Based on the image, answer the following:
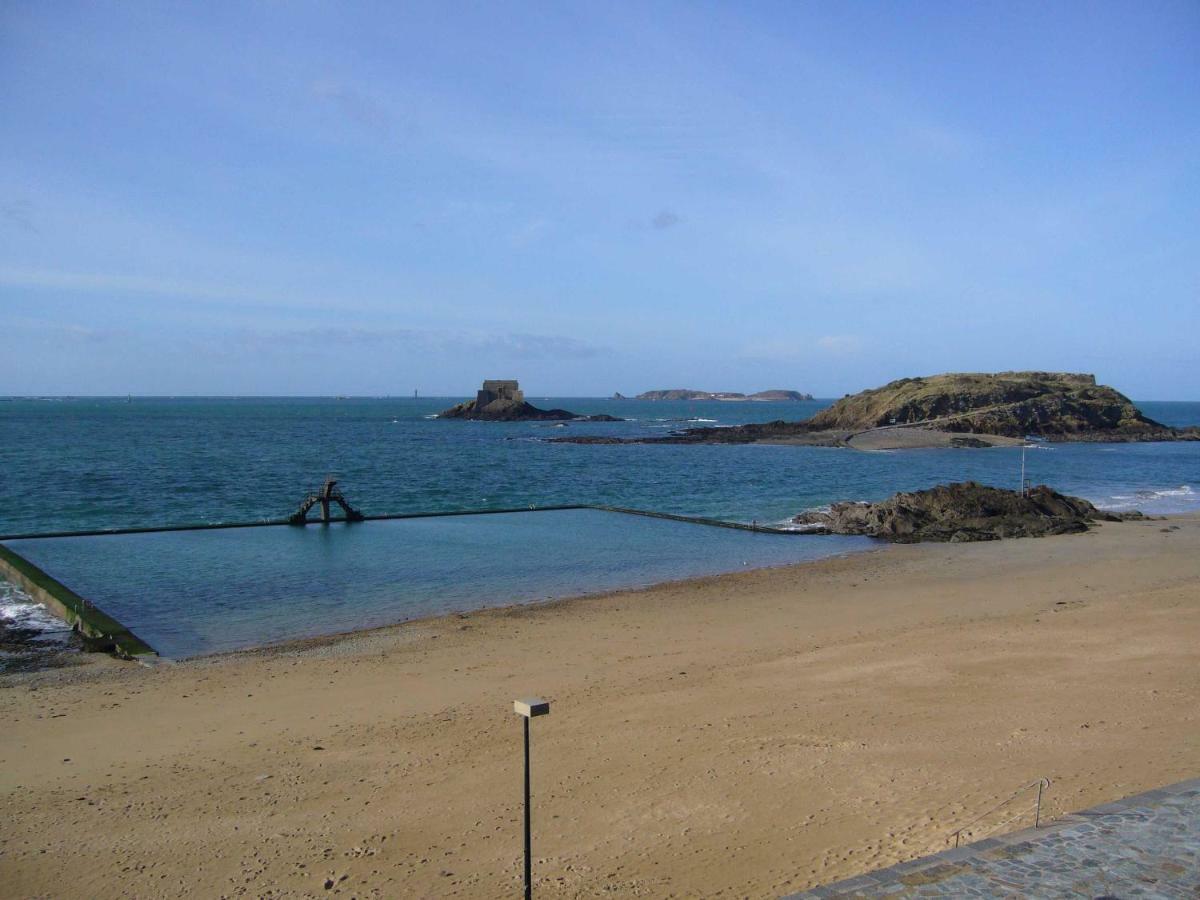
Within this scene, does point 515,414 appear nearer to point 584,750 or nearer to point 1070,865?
point 584,750

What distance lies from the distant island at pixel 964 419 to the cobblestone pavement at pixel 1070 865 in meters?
68.9

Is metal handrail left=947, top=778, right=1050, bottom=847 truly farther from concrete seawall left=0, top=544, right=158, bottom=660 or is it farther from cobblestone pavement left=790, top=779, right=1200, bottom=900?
concrete seawall left=0, top=544, right=158, bottom=660

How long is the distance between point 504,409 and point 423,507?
9840 cm

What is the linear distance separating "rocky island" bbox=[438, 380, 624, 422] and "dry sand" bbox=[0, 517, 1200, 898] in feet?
376

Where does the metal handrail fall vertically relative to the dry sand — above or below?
above

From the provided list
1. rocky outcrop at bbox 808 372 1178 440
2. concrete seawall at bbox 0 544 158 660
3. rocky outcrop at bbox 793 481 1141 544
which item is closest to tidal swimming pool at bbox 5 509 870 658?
concrete seawall at bbox 0 544 158 660

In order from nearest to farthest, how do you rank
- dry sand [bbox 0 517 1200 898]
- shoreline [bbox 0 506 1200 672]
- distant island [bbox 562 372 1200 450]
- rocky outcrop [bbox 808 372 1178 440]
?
dry sand [bbox 0 517 1200 898], shoreline [bbox 0 506 1200 672], distant island [bbox 562 372 1200 450], rocky outcrop [bbox 808 372 1178 440]

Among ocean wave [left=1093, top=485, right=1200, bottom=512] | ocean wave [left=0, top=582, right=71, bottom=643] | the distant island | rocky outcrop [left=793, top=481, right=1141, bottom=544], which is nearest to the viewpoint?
ocean wave [left=0, top=582, right=71, bottom=643]

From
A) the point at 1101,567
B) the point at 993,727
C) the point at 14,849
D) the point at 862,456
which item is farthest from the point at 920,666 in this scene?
the point at 862,456

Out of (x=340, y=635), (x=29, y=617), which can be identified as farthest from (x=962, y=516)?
(x=29, y=617)

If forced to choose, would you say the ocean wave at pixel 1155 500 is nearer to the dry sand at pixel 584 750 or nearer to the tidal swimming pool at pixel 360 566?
the tidal swimming pool at pixel 360 566

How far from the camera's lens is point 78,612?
50.2 feet

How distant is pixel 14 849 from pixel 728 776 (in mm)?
6034

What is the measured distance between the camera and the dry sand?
6914 mm
